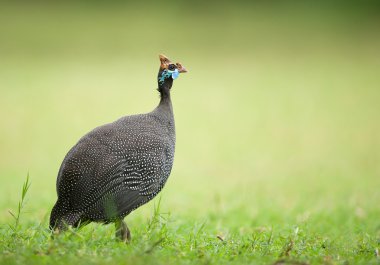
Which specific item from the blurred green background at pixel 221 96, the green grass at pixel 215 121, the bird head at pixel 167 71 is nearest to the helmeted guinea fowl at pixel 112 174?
the green grass at pixel 215 121

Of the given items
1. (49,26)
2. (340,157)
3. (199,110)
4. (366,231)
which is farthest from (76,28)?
(366,231)

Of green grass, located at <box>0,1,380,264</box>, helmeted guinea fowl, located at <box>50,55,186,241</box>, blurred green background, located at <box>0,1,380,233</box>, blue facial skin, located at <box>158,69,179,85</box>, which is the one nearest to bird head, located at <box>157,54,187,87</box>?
blue facial skin, located at <box>158,69,179,85</box>

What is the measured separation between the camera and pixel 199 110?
1830cm

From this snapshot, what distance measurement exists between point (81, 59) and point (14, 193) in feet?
43.4

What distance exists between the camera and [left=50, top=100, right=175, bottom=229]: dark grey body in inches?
187

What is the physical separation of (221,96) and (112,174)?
14.8 m

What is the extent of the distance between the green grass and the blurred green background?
0.22 feet

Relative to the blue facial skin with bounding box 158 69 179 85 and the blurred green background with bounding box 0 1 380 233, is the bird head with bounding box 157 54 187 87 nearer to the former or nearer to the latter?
the blue facial skin with bounding box 158 69 179 85

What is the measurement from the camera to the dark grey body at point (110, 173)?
187 inches

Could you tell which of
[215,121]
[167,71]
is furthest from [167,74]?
[215,121]

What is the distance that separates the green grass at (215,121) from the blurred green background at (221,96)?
2.6 inches

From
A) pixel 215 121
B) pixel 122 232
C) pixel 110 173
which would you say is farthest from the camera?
pixel 215 121

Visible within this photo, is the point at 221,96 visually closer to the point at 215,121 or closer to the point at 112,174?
the point at 215,121

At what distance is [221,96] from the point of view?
19.5m
